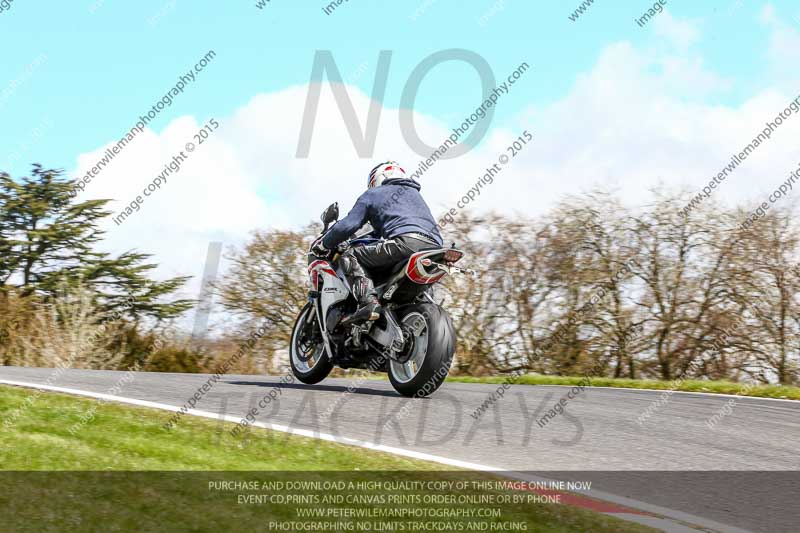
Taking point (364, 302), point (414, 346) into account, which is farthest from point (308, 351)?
point (414, 346)

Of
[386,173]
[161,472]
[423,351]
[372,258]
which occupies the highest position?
[386,173]

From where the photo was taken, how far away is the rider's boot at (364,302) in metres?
8.84

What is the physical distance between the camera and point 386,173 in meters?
9.38

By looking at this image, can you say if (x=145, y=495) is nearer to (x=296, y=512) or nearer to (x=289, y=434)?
(x=296, y=512)

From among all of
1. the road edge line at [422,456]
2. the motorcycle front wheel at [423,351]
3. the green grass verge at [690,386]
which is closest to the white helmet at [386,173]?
the motorcycle front wheel at [423,351]

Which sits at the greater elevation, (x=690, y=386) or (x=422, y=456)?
(x=690, y=386)

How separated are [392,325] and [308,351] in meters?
1.83

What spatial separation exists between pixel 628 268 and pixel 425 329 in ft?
35.4

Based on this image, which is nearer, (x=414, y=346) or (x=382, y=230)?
(x=414, y=346)

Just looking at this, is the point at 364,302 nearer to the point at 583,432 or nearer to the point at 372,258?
the point at 372,258

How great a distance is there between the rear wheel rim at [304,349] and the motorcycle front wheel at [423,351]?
1.27 metres

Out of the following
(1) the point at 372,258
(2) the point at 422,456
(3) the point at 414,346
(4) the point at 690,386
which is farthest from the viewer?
(4) the point at 690,386

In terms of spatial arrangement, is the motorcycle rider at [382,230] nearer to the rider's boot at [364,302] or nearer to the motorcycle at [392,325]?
the rider's boot at [364,302]

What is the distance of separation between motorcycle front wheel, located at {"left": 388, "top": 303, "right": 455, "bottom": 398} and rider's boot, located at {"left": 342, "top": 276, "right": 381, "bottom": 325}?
0.28 meters
